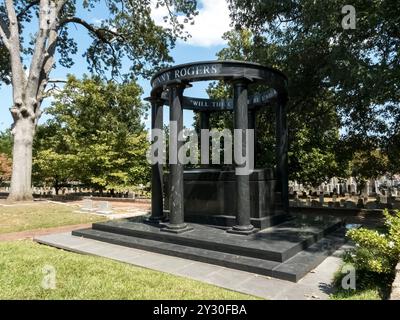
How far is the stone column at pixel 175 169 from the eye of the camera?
8.05 m

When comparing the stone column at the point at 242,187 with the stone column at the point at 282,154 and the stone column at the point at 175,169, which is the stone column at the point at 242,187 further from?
the stone column at the point at 282,154

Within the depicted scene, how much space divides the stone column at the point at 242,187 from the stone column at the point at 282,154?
2.37 meters

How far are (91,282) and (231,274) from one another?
7.77 feet

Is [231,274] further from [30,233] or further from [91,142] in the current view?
[91,142]

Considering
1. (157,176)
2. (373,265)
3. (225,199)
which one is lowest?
(373,265)

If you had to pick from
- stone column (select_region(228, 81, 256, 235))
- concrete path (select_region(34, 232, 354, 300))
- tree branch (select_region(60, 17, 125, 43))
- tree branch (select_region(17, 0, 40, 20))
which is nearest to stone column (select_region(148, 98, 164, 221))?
concrete path (select_region(34, 232, 354, 300))

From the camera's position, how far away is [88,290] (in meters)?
4.80

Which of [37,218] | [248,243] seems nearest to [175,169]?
[248,243]

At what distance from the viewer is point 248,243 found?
6.81 metres

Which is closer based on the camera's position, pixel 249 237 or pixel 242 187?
pixel 249 237

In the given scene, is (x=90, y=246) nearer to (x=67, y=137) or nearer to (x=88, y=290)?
(x=88, y=290)

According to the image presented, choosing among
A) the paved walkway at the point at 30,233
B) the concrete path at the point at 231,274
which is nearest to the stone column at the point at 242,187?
the concrete path at the point at 231,274
